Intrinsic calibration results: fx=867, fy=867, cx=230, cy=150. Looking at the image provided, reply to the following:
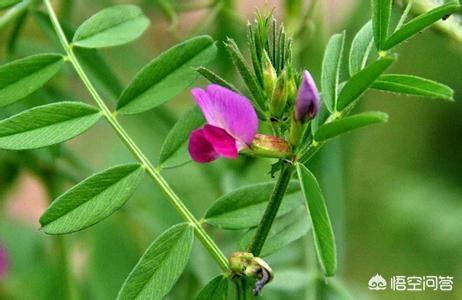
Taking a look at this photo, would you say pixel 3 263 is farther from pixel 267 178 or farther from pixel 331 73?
pixel 331 73

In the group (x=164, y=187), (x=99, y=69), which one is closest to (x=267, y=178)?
(x=99, y=69)

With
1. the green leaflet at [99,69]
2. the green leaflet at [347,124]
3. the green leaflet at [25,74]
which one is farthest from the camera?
the green leaflet at [99,69]

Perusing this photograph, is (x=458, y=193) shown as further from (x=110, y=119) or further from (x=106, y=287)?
(x=110, y=119)

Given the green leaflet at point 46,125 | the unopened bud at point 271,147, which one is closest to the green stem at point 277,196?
the unopened bud at point 271,147

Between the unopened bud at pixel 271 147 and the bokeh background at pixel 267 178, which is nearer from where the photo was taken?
the unopened bud at pixel 271 147

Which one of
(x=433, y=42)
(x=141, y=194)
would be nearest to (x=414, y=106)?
(x=433, y=42)

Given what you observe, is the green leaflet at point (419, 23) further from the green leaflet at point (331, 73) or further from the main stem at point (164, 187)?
the main stem at point (164, 187)
